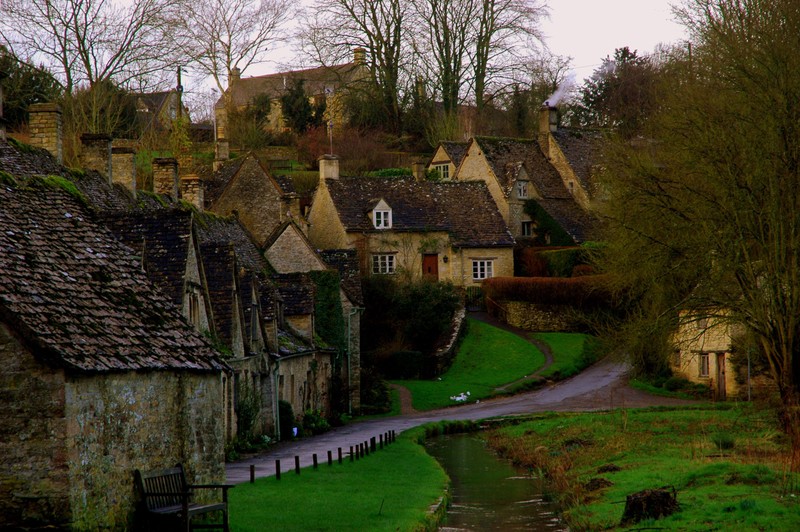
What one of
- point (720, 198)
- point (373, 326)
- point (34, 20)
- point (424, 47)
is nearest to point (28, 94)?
point (34, 20)

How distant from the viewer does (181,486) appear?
55.4 ft

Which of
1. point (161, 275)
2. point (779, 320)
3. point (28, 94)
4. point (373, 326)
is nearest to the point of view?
point (161, 275)

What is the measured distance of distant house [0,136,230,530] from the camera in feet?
45.1

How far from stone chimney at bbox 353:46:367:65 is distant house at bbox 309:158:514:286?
802 inches

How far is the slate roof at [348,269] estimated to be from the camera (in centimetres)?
5203

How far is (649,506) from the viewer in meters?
20.8

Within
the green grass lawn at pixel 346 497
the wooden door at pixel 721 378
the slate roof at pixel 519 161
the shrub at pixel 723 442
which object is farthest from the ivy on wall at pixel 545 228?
the green grass lawn at pixel 346 497

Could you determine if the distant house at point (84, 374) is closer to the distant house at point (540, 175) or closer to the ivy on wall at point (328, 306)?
the ivy on wall at point (328, 306)

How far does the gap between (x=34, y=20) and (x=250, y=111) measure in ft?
143

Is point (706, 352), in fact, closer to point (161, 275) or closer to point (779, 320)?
point (779, 320)

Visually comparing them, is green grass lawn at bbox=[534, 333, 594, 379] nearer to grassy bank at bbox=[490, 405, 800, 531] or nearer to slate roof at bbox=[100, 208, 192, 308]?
grassy bank at bbox=[490, 405, 800, 531]

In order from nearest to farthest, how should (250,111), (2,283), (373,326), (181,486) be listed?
(2,283) < (181,486) < (373,326) < (250,111)

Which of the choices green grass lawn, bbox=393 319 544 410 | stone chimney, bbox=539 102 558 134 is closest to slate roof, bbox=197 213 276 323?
green grass lawn, bbox=393 319 544 410

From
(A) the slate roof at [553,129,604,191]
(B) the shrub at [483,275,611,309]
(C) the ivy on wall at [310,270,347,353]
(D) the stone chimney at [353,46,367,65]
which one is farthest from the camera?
(D) the stone chimney at [353,46,367,65]
